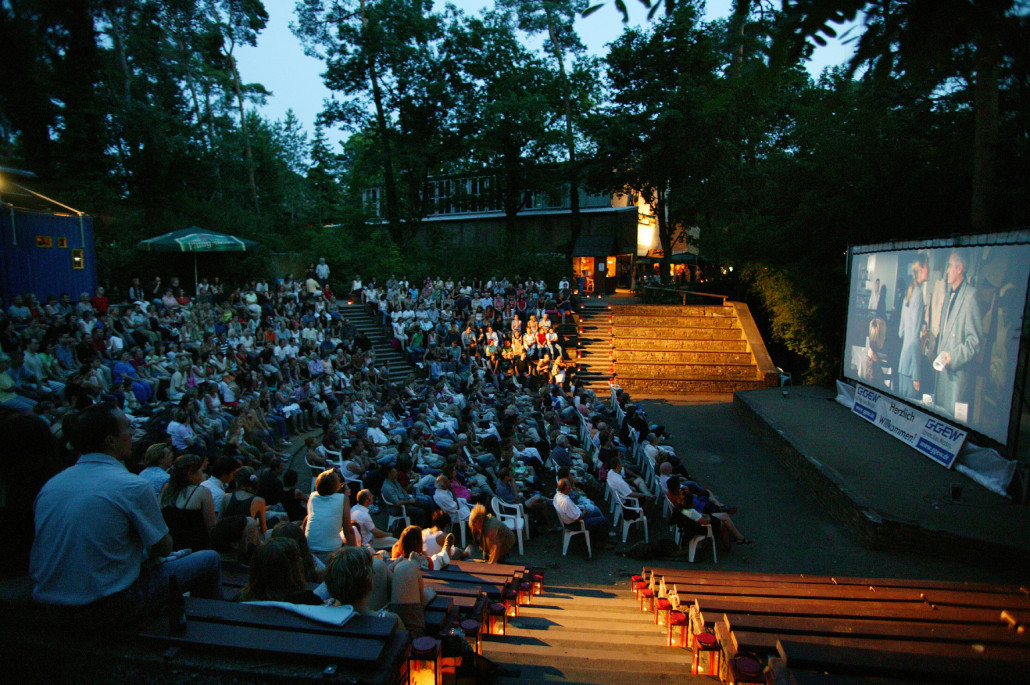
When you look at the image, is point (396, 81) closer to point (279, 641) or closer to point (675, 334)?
point (675, 334)

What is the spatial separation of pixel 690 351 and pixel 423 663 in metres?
17.0

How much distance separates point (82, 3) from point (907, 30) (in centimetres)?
2516

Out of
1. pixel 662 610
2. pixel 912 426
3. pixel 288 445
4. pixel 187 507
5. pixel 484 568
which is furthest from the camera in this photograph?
pixel 288 445

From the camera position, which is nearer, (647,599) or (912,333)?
(647,599)

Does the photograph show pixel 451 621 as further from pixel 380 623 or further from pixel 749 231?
pixel 749 231

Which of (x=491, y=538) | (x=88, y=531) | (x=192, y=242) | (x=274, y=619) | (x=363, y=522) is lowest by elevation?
(x=491, y=538)

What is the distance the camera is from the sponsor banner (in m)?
8.79

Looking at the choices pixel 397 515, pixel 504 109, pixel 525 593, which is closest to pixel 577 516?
pixel 525 593

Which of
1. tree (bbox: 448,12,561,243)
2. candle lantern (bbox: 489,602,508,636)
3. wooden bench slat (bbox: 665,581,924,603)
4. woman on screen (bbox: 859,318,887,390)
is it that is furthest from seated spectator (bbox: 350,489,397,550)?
tree (bbox: 448,12,561,243)

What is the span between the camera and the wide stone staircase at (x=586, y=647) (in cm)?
341

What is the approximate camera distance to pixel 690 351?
18.4m

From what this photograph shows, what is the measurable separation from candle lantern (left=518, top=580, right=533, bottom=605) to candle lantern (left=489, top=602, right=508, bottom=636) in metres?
0.87

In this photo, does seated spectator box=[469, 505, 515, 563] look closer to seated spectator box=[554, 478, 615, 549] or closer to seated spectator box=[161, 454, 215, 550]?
seated spectator box=[554, 478, 615, 549]

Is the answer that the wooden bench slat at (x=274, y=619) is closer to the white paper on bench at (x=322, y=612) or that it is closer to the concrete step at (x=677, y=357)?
the white paper on bench at (x=322, y=612)
